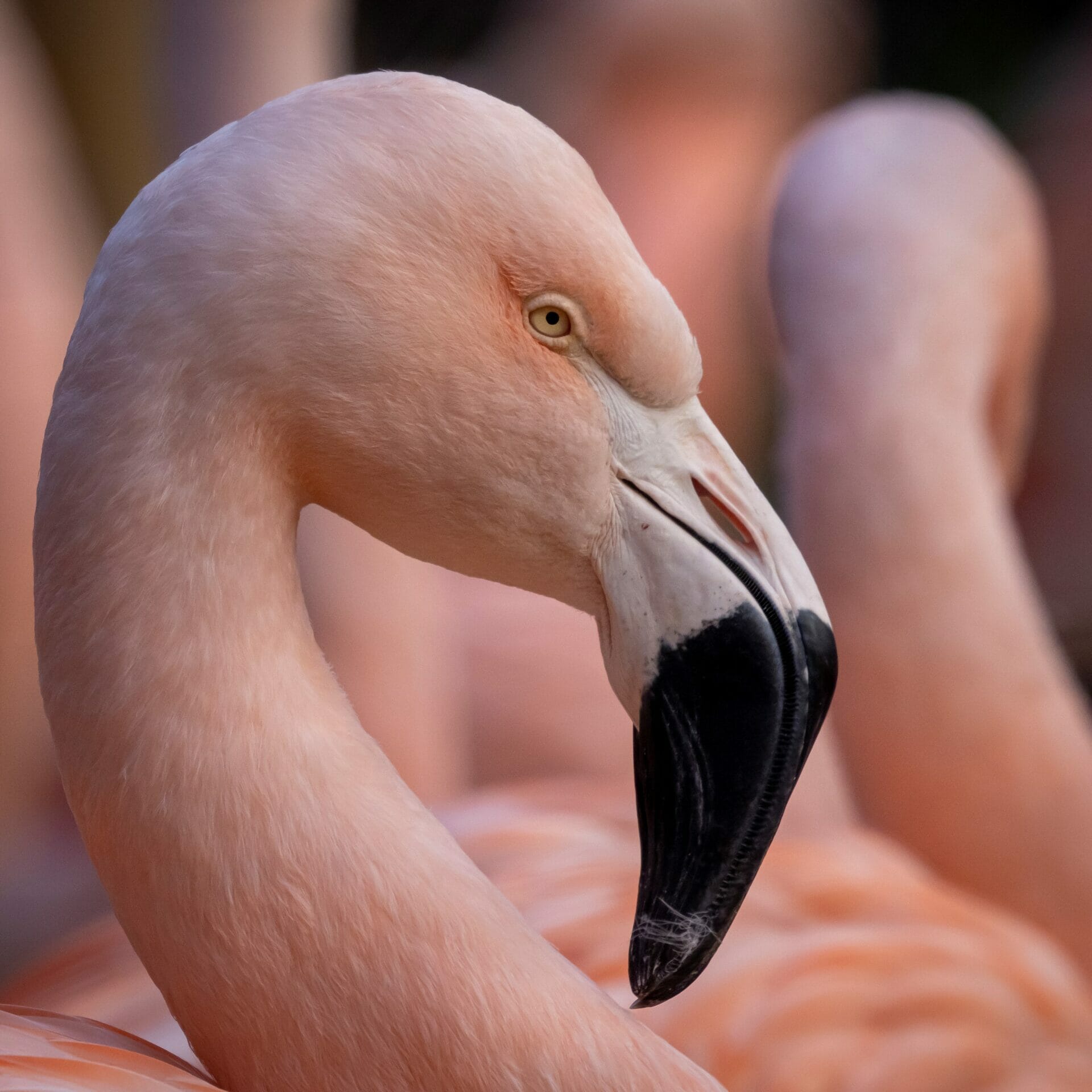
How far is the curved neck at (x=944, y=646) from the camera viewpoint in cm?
167

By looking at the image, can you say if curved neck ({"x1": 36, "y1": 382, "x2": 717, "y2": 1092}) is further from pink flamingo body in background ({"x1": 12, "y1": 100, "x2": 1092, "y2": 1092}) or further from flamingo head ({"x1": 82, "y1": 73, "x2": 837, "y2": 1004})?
pink flamingo body in background ({"x1": 12, "y1": 100, "x2": 1092, "y2": 1092})

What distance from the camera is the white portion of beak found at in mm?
764

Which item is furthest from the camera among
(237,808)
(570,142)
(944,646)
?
(570,142)

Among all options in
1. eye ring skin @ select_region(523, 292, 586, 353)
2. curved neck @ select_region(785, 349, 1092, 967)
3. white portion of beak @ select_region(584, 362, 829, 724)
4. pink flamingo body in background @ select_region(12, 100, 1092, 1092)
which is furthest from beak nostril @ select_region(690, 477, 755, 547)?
curved neck @ select_region(785, 349, 1092, 967)

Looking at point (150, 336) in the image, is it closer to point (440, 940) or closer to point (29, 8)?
point (440, 940)

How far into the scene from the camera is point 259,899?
2.44ft

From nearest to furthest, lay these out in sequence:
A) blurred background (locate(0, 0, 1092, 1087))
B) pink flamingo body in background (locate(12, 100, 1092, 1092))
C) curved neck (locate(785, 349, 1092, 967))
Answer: pink flamingo body in background (locate(12, 100, 1092, 1092))
curved neck (locate(785, 349, 1092, 967))
blurred background (locate(0, 0, 1092, 1087))

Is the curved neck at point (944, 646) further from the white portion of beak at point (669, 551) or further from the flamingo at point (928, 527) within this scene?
the white portion of beak at point (669, 551)

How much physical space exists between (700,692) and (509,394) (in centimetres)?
21

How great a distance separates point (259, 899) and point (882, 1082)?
75cm

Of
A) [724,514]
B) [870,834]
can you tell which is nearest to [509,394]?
[724,514]

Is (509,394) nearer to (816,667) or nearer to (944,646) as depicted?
(816,667)

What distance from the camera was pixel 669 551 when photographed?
772mm

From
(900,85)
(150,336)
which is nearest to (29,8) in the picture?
(900,85)
